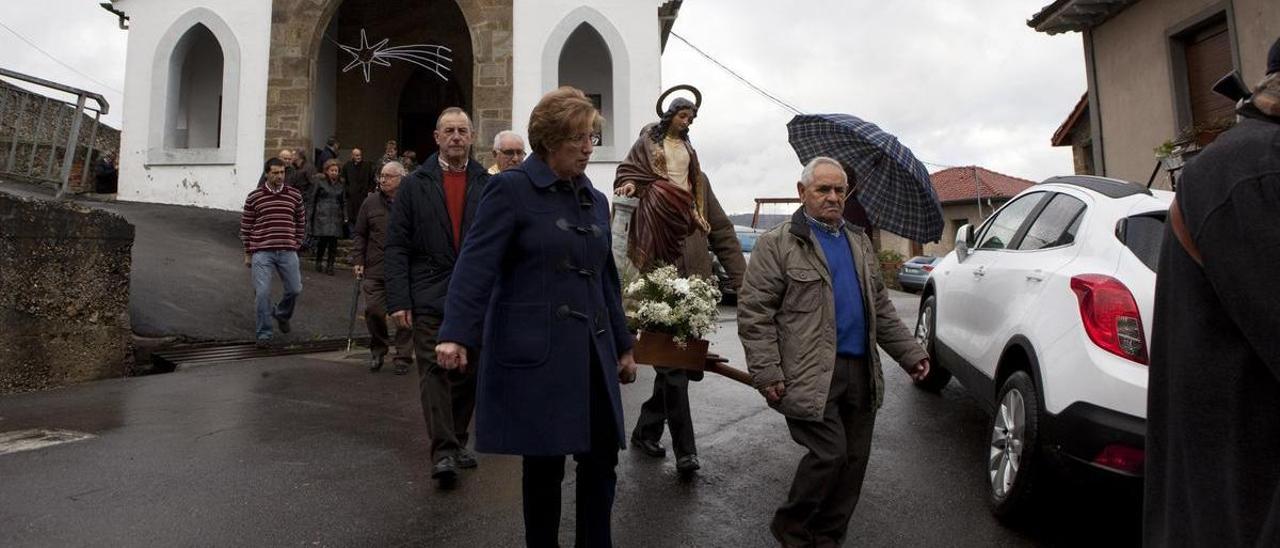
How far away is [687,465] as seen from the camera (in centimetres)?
408

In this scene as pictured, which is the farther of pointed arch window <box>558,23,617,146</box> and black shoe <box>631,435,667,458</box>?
pointed arch window <box>558,23,617,146</box>

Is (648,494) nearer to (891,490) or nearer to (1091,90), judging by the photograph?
(891,490)

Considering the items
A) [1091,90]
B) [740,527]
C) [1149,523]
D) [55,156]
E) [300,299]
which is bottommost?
[740,527]

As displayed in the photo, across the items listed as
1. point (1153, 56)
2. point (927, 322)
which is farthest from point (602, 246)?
point (1153, 56)

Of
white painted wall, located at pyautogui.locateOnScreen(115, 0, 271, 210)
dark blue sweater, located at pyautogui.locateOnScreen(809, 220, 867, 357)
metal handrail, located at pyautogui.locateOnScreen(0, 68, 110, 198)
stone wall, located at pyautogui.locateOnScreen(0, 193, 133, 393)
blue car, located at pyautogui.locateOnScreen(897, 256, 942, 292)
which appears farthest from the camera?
blue car, located at pyautogui.locateOnScreen(897, 256, 942, 292)

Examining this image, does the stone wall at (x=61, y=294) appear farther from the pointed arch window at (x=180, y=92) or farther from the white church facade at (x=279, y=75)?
the pointed arch window at (x=180, y=92)

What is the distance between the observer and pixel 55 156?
9.79 meters

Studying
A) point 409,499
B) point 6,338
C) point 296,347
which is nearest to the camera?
point 409,499

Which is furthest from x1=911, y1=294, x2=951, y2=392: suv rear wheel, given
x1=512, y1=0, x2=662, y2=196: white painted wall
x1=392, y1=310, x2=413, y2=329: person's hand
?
x1=512, y1=0, x2=662, y2=196: white painted wall

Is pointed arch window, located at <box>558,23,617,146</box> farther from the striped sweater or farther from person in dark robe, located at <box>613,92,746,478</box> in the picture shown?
person in dark robe, located at <box>613,92,746,478</box>

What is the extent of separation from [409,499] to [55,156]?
9048 millimetres

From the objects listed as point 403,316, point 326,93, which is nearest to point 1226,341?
point 403,316

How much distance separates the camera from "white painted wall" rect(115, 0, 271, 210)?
48.4 ft

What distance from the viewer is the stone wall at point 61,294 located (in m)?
5.98
